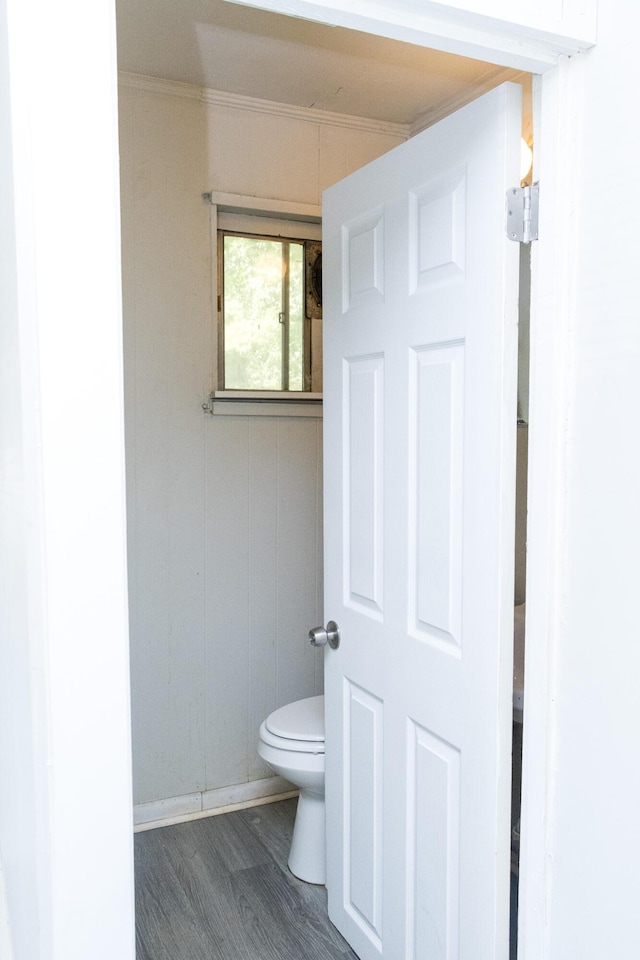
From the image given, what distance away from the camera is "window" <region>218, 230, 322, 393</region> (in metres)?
2.74

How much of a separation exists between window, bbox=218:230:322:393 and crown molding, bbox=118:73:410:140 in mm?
420

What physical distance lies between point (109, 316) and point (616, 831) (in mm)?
1077

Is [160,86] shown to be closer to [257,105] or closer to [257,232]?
[257,105]

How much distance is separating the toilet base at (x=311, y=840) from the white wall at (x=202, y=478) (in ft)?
1.67

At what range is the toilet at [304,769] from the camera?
88.5 inches

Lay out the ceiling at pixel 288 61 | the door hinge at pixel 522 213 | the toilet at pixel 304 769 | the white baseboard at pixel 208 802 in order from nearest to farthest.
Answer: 1. the door hinge at pixel 522 213
2. the ceiling at pixel 288 61
3. the toilet at pixel 304 769
4. the white baseboard at pixel 208 802

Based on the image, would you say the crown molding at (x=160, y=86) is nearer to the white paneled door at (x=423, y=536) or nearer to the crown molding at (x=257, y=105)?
the crown molding at (x=257, y=105)

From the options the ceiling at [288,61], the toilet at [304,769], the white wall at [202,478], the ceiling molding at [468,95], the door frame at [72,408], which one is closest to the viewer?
the door frame at [72,408]

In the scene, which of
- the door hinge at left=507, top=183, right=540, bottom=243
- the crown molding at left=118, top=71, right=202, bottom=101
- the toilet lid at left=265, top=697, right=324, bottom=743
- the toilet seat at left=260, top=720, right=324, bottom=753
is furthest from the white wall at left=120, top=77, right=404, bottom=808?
the door hinge at left=507, top=183, right=540, bottom=243

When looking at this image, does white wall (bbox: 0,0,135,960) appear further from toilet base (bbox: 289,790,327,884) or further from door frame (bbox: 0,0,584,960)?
toilet base (bbox: 289,790,327,884)

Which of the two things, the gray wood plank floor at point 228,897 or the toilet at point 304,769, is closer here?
the gray wood plank floor at point 228,897

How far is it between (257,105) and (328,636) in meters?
1.85

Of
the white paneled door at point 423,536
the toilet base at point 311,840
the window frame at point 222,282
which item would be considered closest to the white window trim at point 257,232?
the window frame at point 222,282

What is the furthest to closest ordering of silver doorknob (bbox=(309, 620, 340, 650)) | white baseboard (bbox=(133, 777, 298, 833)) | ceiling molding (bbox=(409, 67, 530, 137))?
white baseboard (bbox=(133, 777, 298, 833)) < ceiling molding (bbox=(409, 67, 530, 137)) < silver doorknob (bbox=(309, 620, 340, 650))
